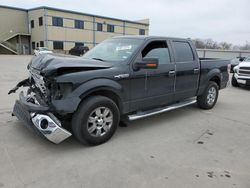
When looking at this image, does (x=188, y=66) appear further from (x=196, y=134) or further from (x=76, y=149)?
(x=76, y=149)

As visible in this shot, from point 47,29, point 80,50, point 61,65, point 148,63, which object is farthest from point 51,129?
point 47,29

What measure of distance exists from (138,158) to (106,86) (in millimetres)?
1239

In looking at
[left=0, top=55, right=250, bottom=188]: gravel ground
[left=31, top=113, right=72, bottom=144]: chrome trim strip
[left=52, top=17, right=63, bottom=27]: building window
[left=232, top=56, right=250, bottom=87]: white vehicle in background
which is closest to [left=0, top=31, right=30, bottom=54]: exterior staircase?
[left=52, top=17, right=63, bottom=27]: building window

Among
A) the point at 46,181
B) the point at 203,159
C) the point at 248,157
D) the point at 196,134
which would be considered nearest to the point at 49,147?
the point at 46,181

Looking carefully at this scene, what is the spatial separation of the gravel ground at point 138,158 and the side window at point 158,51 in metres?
1.42

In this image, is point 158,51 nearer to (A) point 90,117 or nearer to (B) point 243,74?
(A) point 90,117

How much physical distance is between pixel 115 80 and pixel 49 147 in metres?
1.53

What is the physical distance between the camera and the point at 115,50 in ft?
14.7

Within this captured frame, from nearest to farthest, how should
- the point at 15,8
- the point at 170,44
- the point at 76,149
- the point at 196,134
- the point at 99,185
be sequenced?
the point at 99,185 → the point at 76,149 → the point at 196,134 → the point at 170,44 → the point at 15,8

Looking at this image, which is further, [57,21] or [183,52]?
[57,21]

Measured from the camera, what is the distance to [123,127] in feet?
15.3

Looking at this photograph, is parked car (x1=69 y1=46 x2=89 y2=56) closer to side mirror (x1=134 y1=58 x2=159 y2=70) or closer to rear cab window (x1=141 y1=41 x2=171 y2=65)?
rear cab window (x1=141 y1=41 x2=171 y2=65)

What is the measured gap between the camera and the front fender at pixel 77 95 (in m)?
3.30

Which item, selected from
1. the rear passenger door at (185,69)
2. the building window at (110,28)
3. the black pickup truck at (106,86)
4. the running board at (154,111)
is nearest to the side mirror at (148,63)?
the black pickup truck at (106,86)
